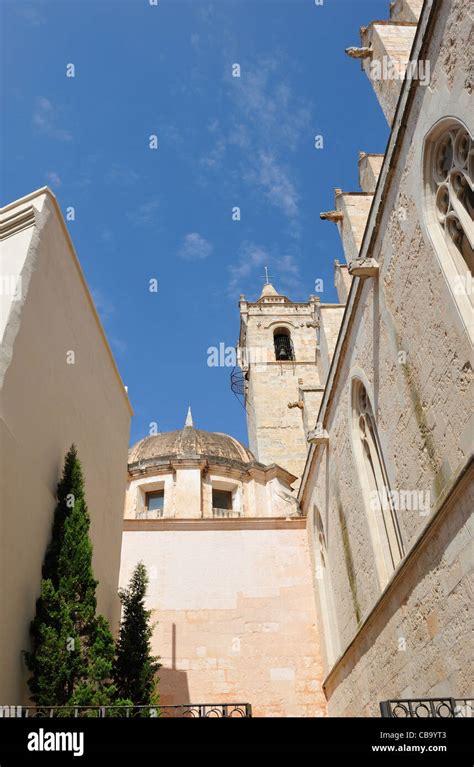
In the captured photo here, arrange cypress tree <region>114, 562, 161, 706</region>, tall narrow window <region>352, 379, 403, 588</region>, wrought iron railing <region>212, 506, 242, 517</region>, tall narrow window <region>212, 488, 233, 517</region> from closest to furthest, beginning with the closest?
cypress tree <region>114, 562, 161, 706</region> → tall narrow window <region>352, 379, 403, 588</region> → wrought iron railing <region>212, 506, 242, 517</region> → tall narrow window <region>212, 488, 233, 517</region>

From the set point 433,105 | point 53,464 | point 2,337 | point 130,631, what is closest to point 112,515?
point 130,631

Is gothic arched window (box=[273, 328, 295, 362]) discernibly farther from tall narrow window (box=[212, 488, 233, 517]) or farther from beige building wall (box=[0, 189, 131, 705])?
beige building wall (box=[0, 189, 131, 705])

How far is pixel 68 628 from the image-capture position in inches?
239

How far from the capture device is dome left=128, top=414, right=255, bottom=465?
63.8 feet

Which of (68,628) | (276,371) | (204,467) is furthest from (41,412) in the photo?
(276,371)

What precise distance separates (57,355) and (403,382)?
4551 mm

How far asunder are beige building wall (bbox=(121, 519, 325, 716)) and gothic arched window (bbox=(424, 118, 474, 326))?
9789mm

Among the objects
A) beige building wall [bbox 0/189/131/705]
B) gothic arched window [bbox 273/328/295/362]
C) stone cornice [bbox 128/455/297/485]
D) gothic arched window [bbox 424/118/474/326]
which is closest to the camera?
gothic arched window [bbox 424/118/474/326]

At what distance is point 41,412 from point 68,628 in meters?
2.50

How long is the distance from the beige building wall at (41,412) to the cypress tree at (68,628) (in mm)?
136

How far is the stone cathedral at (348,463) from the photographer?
18.4 ft

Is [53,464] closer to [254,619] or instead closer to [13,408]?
[13,408]
